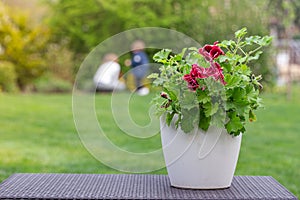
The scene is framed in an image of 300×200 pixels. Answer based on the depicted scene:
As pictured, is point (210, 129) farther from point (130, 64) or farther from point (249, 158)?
point (130, 64)

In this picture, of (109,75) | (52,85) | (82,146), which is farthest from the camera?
(52,85)

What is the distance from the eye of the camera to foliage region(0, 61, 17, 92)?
11175 millimetres

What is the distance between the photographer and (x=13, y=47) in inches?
488

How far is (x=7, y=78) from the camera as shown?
1124cm

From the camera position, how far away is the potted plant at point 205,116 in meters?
2.33

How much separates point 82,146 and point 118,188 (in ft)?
9.32

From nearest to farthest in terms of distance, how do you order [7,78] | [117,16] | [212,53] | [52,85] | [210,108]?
1. [210,108]
2. [212,53]
3. [7,78]
4. [52,85]
5. [117,16]

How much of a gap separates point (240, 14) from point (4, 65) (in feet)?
16.9

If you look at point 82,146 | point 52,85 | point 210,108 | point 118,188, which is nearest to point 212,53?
point 210,108

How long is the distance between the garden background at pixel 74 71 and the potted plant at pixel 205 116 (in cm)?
83

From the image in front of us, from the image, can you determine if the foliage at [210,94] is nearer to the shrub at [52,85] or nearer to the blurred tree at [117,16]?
the blurred tree at [117,16]

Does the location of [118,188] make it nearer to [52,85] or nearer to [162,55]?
[162,55]

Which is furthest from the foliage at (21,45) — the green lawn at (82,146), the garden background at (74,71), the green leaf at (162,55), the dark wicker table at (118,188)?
the green leaf at (162,55)

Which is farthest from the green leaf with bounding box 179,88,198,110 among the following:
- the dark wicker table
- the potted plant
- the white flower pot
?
the dark wicker table
